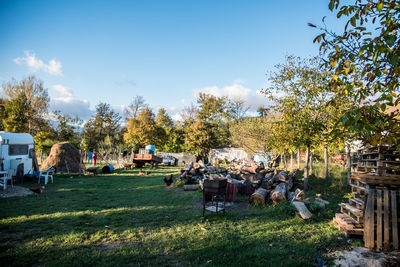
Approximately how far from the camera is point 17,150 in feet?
42.6

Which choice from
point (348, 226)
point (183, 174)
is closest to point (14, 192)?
point (183, 174)

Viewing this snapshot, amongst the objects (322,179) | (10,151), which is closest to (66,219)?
(10,151)

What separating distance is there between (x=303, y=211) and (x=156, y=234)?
4.08 m

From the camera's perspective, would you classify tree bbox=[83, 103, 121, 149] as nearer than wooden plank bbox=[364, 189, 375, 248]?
No

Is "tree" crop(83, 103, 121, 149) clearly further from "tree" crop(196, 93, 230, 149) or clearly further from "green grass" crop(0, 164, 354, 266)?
"green grass" crop(0, 164, 354, 266)

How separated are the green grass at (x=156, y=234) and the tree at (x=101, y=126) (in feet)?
107

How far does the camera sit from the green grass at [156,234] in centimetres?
411

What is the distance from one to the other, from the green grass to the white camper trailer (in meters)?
4.73

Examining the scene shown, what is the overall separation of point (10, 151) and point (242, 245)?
14.0 meters

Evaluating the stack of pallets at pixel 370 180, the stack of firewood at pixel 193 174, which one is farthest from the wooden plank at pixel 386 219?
the stack of firewood at pixel 193 174

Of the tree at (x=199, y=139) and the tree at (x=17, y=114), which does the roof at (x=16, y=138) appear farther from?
the tree at (x=199, y=139)

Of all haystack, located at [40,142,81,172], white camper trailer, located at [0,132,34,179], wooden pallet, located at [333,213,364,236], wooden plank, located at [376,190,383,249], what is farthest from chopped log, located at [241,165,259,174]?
haystack, located at [40,142,81,172]

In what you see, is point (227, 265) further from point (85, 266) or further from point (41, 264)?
point (41, 264)

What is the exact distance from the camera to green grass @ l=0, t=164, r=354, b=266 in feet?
13.5
